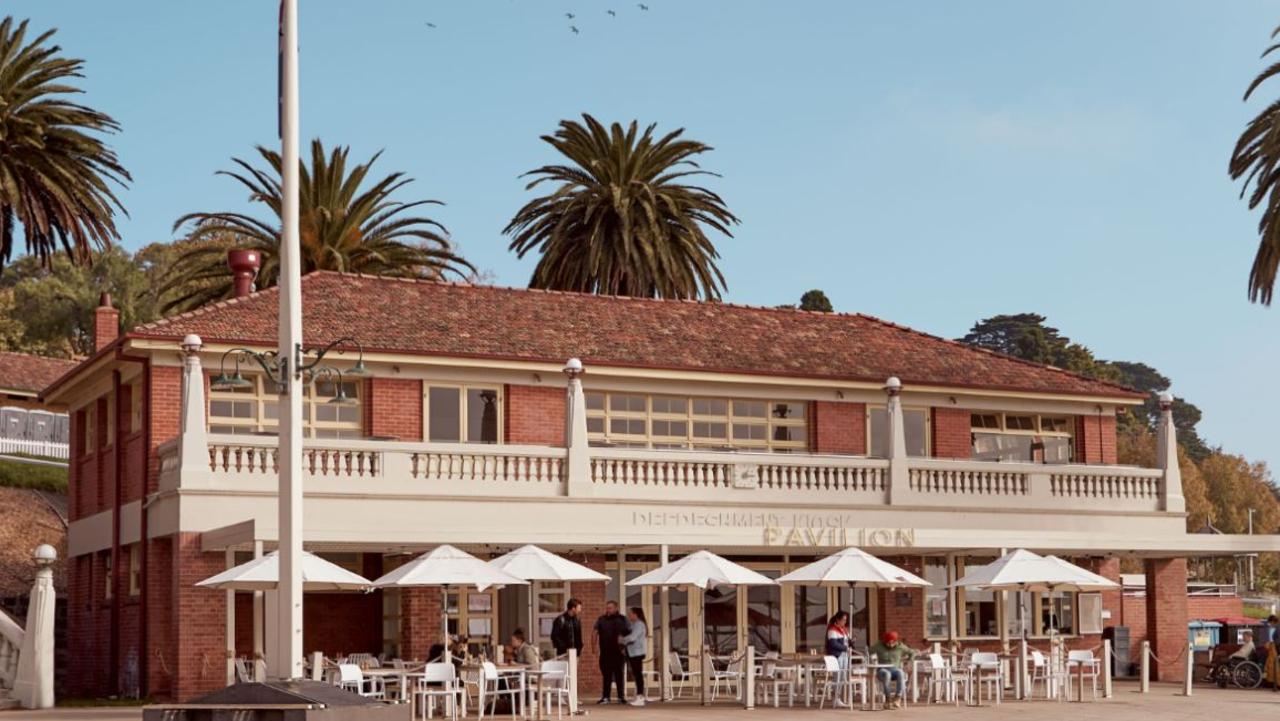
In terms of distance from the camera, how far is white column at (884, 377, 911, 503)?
32.8 m

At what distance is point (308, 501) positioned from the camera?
2830 cm

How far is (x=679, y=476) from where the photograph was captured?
103 ft

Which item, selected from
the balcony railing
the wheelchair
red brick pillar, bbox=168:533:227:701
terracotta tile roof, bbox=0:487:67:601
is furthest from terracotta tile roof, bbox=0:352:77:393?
the wheelchair

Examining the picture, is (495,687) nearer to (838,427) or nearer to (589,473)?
(589,473)

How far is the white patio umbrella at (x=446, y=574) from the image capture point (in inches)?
1006

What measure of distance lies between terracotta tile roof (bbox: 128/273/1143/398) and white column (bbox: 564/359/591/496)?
8.08ft

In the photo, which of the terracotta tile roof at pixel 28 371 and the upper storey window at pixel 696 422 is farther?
the terracotta tile roof at pixel 28 371

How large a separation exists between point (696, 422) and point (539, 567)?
27.4 feet

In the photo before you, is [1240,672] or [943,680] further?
[1240,672]

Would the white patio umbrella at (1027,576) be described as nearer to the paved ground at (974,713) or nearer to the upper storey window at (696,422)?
the paved ground at (974,713)

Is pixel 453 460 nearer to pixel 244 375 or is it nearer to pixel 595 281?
pixel 244 375

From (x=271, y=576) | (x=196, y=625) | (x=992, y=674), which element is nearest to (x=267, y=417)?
(x=196, y=625)

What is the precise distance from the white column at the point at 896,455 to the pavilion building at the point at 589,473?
49 millimetres

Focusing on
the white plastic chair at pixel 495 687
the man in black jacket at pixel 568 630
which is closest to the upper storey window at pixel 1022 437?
the man in black jacket at pixel 568 630
